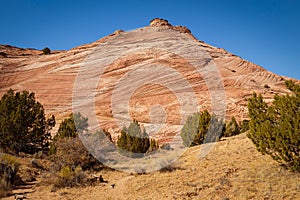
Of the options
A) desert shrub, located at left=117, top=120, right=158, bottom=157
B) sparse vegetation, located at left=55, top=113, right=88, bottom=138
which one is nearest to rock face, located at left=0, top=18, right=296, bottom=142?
sparse vegetation, located at left=55, top=113, right=88, bottom=138

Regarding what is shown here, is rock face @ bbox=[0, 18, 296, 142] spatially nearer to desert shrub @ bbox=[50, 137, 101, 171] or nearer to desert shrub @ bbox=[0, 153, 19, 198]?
desert shrub @ bbox=[50, 137, 101, 171]

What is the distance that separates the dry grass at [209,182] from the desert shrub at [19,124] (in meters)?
9.40

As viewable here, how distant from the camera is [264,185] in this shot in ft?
34.3

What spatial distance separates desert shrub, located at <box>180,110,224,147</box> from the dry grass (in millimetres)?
6567

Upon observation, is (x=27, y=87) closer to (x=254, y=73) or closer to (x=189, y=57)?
(x=189, y=57)

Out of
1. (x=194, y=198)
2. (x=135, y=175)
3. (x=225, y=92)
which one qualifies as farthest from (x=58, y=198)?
(x=225, y=92)

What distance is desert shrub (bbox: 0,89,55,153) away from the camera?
21844mm

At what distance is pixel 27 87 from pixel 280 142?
4773cm

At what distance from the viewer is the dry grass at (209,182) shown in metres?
10.2

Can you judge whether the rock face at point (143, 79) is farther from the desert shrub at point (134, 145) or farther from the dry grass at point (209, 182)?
Result: the dry grass at point (209, 182)

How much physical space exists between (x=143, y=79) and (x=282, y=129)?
36904 mm

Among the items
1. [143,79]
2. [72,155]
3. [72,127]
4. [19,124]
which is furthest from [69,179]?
[143,79]

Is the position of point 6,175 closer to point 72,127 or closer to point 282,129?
point 72,127

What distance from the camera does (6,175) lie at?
47.5ft
